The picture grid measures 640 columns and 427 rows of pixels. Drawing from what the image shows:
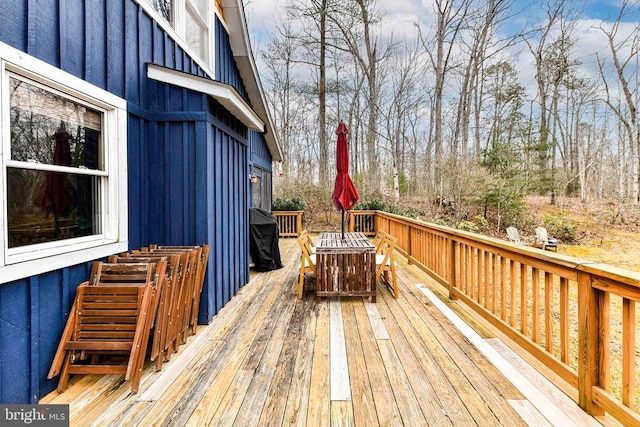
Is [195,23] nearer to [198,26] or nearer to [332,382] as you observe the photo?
[198,26]

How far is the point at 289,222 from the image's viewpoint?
10688mm

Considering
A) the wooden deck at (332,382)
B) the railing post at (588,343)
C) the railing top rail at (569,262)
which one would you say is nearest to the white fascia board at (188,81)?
the wooden deck at (332,382)

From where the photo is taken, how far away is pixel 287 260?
6652 millimetres

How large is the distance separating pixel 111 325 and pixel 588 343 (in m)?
3.19

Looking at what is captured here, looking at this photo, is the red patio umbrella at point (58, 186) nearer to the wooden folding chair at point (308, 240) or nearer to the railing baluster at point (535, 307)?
the wooden folding chair at point (308, 240)

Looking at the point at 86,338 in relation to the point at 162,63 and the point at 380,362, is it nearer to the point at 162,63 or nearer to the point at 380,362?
the point at 380,362

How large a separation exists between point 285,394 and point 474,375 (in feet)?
4.62

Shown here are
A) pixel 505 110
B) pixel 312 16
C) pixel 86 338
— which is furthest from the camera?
pixel 505 110

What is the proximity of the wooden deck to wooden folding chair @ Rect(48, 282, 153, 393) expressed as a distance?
6.1 inches

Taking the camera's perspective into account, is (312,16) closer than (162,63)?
No

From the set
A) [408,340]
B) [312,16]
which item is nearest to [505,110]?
[312,16]

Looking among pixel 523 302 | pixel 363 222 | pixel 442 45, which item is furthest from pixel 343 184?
pixel 442 45

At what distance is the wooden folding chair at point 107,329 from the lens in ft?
6.89

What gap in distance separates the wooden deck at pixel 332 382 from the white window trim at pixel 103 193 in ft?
3.08
